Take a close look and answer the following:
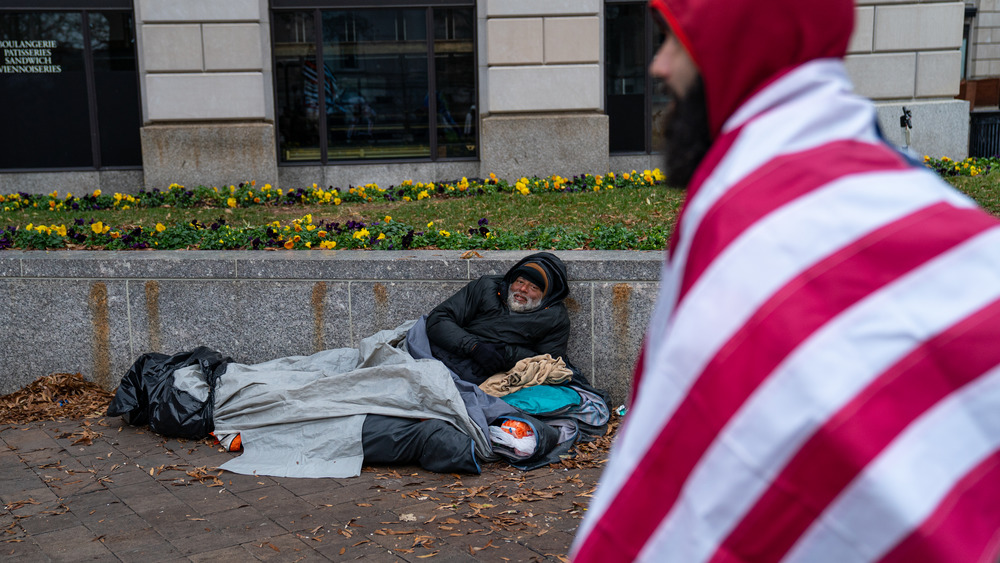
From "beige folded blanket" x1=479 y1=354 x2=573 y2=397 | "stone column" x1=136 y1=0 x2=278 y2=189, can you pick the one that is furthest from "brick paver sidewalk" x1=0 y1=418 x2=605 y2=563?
"stone column" x1=136 y1=0 x2=278 y2=189

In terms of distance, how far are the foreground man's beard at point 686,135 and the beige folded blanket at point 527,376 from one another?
162 inches

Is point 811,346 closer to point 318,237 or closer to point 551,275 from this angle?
point 551,275

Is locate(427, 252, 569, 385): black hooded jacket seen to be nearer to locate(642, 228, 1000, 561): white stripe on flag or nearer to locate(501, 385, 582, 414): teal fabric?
locate(501, 385, 582, 414): teal fabric

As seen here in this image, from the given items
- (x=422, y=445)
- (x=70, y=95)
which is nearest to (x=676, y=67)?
(x=422, y=445)

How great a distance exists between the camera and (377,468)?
17.5 feet

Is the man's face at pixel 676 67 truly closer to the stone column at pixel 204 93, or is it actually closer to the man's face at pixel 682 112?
the man's face at pixel 682 112

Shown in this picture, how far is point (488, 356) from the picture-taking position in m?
5.86

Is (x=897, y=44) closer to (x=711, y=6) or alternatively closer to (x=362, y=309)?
(x=362, y=309)

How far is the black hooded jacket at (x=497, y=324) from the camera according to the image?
19.5ft

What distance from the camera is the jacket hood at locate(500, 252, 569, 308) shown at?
236 inches

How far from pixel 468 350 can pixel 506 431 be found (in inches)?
28.7

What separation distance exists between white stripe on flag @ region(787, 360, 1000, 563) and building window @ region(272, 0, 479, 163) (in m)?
11.9

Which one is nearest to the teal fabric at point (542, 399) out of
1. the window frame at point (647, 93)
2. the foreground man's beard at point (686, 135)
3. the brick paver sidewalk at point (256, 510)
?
the brick paver sidewalk at point (256, 510)

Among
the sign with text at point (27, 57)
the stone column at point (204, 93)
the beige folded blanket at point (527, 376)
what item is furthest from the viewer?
the sign with text at point (27, 57)
